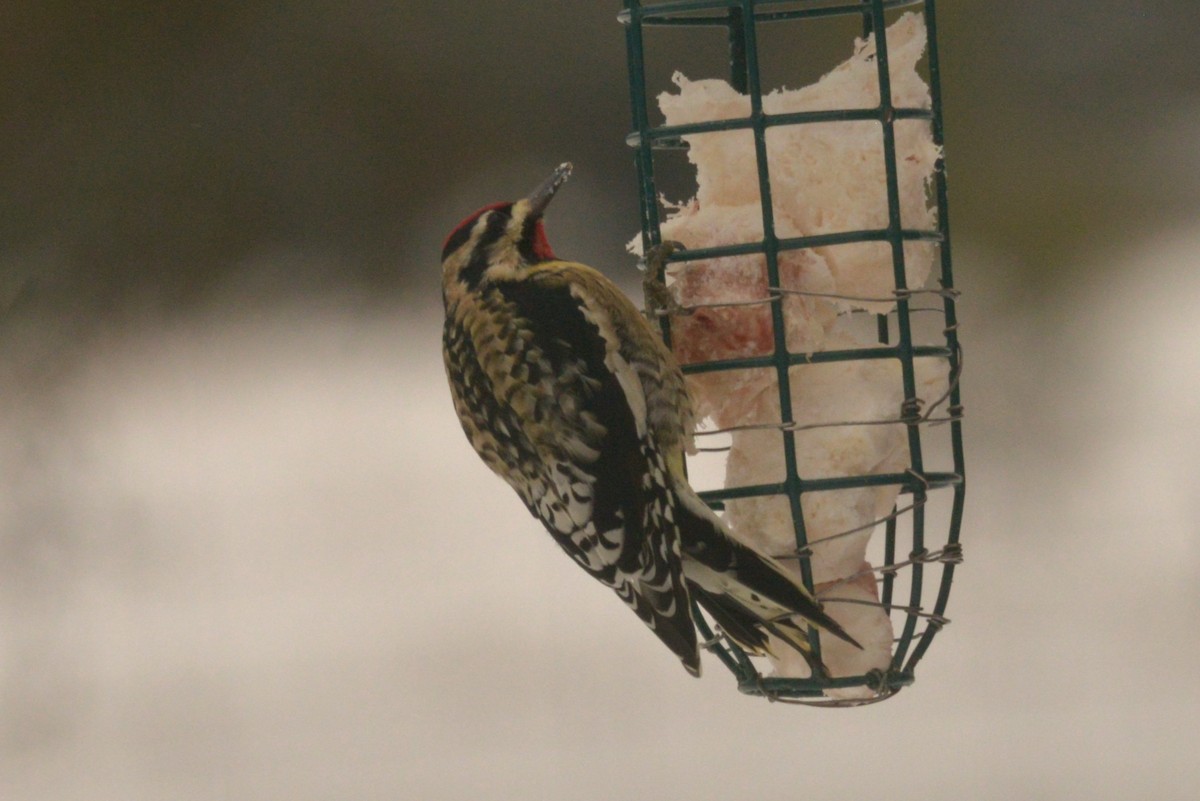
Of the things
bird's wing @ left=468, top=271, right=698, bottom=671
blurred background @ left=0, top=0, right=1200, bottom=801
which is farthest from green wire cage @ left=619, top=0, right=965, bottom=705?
blurred background @ left=0, top=0, right=1200, bottom=801

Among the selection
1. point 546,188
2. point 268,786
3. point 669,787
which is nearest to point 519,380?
A: point 546,188

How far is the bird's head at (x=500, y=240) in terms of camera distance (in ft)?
9.32

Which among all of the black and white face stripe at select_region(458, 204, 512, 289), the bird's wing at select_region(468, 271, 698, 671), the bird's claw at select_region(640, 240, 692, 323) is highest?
the black and white face stripe at select_region(458, 204, 512, 289)

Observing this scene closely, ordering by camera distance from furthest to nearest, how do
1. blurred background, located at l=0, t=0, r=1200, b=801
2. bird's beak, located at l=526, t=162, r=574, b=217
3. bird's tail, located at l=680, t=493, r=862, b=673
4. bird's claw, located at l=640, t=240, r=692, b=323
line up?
blurred background, located at l=0, t=0, r=1200, b=801 < bird's beak, located at l=526, t=162, r=574, b=217 < bird's claw, located at l=640, t=240, r=692, b=323 < bird's tail, located at l=680, t=493, r=862, b=673

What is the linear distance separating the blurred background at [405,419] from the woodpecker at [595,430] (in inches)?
87.2

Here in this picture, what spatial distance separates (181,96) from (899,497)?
11.3 feet

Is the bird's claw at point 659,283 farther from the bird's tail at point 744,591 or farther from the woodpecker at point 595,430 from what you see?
the bird's tail at point 744,591

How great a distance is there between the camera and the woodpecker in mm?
2514

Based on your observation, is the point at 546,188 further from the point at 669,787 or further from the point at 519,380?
the point at 669,787

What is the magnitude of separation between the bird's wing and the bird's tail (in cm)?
5

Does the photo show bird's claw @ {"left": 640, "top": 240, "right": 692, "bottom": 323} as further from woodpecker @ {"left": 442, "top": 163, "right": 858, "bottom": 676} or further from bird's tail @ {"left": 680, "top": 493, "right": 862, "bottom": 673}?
bird's tail @ {"left": 680, "top": 493, "right": 862, "bottom": 673}

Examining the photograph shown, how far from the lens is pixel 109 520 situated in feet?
16.0

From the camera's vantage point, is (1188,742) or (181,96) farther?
(181,96)

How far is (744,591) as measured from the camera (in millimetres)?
2518
